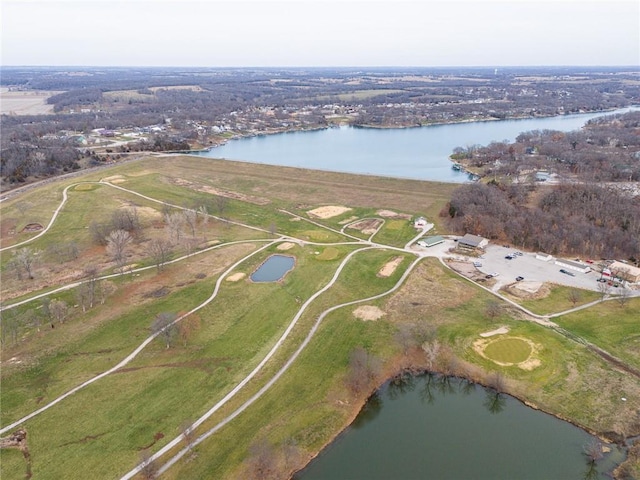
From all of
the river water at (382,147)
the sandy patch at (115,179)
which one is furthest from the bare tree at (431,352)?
the sandy patch at (115,179)

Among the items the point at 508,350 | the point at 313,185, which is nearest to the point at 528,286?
the point at 508,350

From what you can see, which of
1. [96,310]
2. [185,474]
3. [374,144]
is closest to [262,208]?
[96,310]

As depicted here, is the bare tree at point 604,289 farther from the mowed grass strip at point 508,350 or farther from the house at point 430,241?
the house at point 430,241

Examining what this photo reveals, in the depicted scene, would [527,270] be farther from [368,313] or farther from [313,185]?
[313,185]

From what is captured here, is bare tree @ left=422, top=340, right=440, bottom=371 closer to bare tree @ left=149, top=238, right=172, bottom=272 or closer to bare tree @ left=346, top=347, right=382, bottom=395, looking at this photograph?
bare tree @ left=346, top=347, right=382, bottom=395

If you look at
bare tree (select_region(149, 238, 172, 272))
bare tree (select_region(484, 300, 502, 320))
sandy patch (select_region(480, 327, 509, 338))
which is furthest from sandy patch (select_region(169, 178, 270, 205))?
sandy patch (select_region(480, 327, 509, 338))

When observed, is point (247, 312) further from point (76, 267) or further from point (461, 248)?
point (461, 248)
